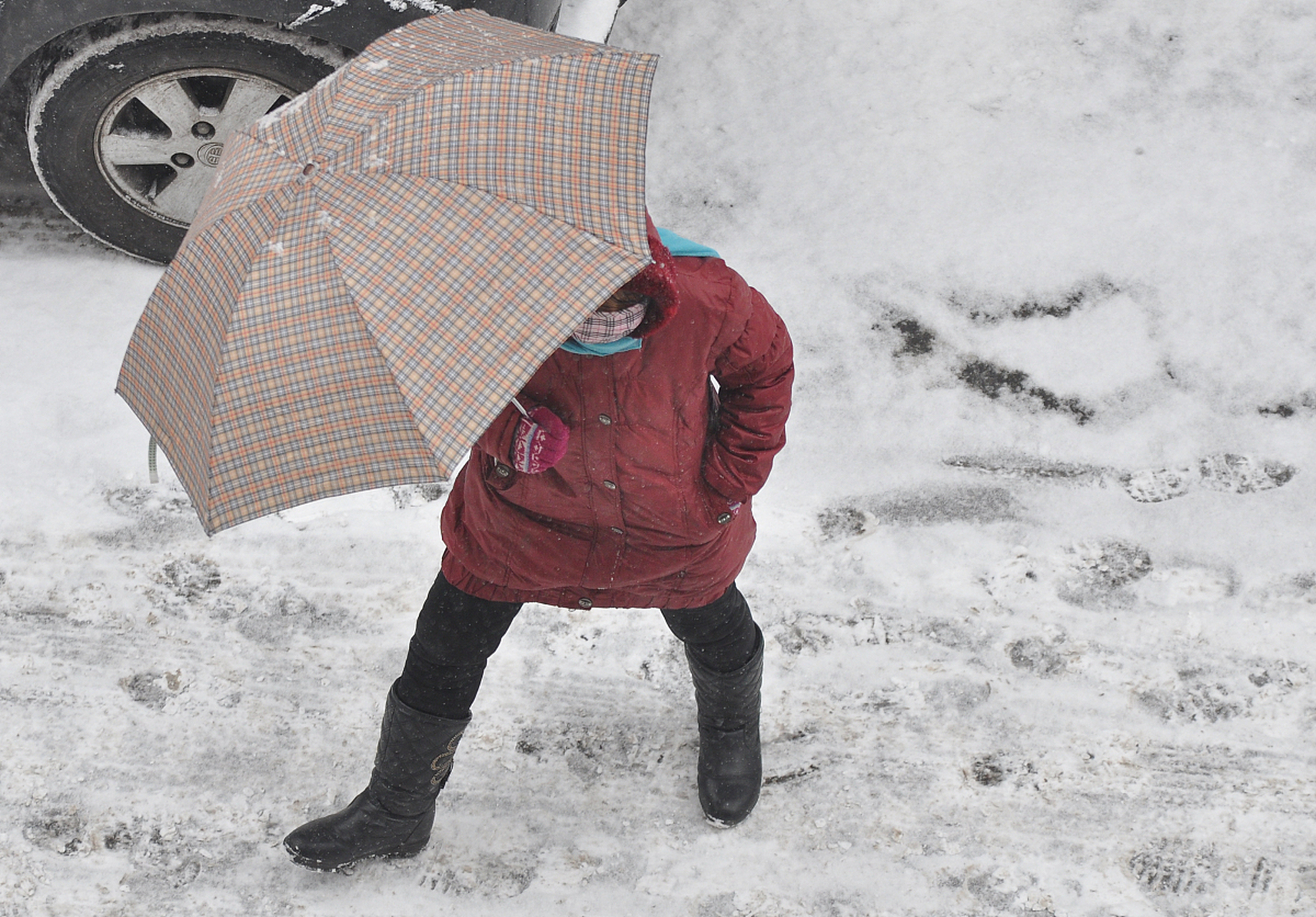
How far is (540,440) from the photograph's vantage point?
1867 millimetres

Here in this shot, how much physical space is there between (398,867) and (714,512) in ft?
4.21

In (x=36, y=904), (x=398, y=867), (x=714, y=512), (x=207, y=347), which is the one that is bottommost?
(x=36, y=904)

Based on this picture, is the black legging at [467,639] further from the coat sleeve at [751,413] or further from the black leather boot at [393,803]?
the coat sleeve at [751,413]

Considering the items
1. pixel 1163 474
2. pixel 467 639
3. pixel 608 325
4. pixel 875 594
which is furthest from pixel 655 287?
pixel 1163 474

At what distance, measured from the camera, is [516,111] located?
5.64 feet

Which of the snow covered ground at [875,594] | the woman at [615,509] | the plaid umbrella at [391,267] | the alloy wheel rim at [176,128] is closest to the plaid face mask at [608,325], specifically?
the woman at [615,509]

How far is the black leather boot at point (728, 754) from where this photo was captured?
8.70 ft

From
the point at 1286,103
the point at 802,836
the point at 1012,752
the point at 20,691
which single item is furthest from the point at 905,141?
the point at 20,691

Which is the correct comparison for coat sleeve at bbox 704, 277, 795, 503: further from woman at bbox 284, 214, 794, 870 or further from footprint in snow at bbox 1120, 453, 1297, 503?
footprint in snow at bbox 1120, 453, 1297, 503

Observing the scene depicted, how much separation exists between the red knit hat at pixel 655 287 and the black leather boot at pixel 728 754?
1138 millimetres

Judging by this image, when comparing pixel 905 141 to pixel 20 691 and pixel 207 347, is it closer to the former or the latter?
pixel 207 347

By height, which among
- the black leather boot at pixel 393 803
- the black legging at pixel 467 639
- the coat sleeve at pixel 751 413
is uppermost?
the coat sleeve at pixel 751 413

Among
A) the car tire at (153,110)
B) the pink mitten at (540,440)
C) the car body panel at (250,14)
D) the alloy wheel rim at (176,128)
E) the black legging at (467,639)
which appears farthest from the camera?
the alloy wheel rim at (176,128)

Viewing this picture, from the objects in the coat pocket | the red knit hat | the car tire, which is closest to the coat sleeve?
the red knit hat
